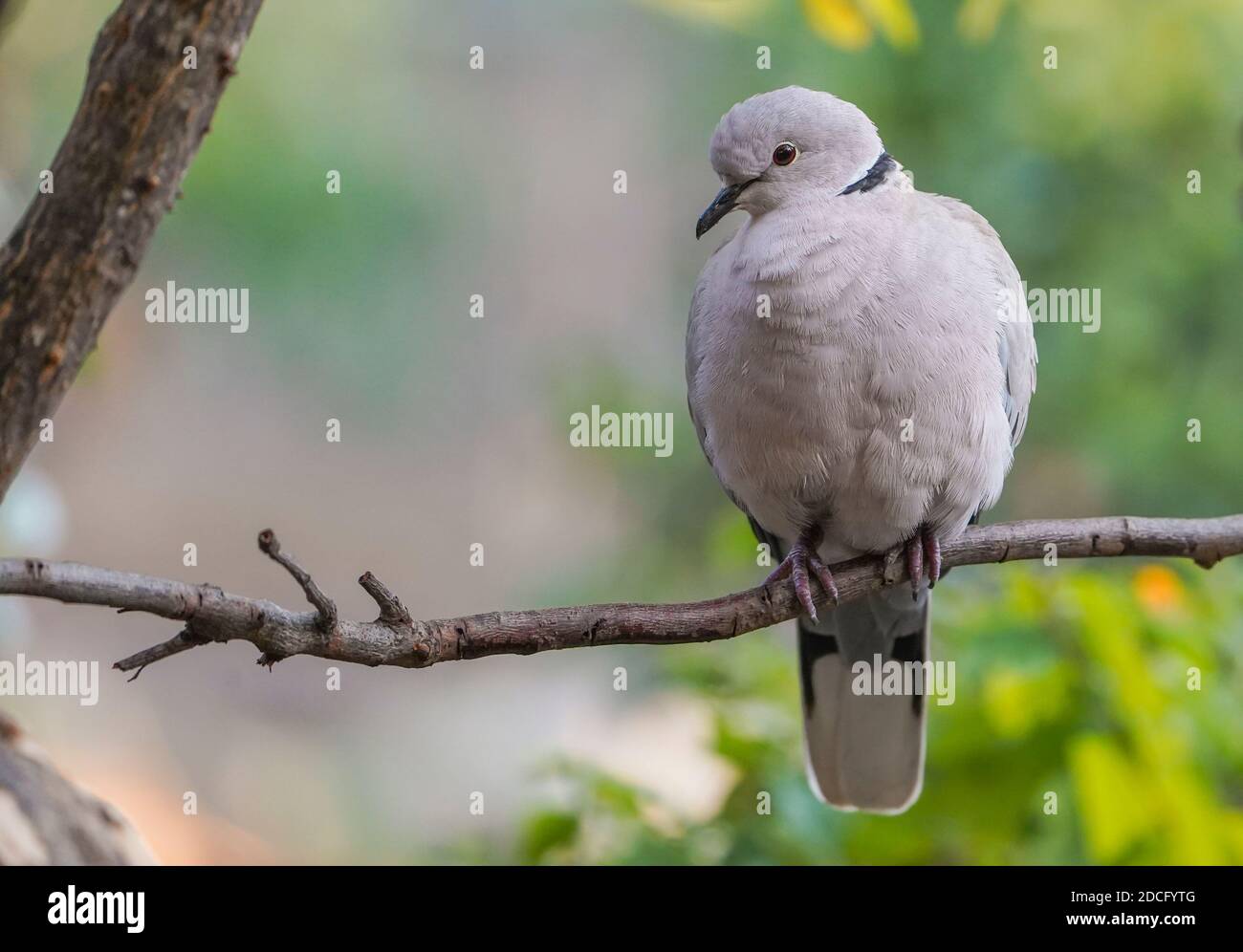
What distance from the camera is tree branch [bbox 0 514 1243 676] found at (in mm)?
1439

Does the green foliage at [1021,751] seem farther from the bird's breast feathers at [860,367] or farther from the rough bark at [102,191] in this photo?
the rough bark at [102,191]

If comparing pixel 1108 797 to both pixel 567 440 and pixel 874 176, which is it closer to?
pixel 874 176

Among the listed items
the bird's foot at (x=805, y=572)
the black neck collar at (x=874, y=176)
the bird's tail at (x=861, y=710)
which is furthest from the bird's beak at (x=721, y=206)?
the bird's tail at (x=861, y=710)

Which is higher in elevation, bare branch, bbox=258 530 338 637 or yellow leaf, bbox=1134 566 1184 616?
yellow leaf, bbox=1134 566 1184 616

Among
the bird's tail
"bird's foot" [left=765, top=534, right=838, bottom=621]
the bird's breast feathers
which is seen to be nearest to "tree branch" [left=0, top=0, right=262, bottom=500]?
the bird's breast feathers

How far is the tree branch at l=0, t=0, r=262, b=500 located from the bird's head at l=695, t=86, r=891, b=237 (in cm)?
83

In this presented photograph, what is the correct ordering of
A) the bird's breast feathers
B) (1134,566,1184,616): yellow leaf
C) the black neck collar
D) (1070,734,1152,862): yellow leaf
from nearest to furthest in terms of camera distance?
the bird's breast feathers, the black neck collar, (1070,734,1152,862): yellow leaf, (1134,566,1184,616): yellow leaf

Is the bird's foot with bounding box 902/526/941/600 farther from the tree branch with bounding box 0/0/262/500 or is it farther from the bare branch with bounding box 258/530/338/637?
the tree branch with bounding box 0/0/262/500

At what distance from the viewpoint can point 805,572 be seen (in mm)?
2238

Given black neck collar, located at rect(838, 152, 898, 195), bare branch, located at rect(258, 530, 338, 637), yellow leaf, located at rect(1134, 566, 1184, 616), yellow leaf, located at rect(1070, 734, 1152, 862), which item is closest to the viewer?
bare branch, located at rect(258, 530, 338, 637)

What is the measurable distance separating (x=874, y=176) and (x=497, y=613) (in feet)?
3.52

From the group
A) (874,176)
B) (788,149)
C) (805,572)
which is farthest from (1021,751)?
(788,149)

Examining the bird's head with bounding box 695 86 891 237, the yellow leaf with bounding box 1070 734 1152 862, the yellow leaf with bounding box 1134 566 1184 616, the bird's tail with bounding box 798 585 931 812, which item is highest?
the bird's head with bounding box 695 86 891 237

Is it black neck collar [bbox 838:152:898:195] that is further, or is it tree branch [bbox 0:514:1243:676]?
black neck collar [bbox 838:152:898:195]
